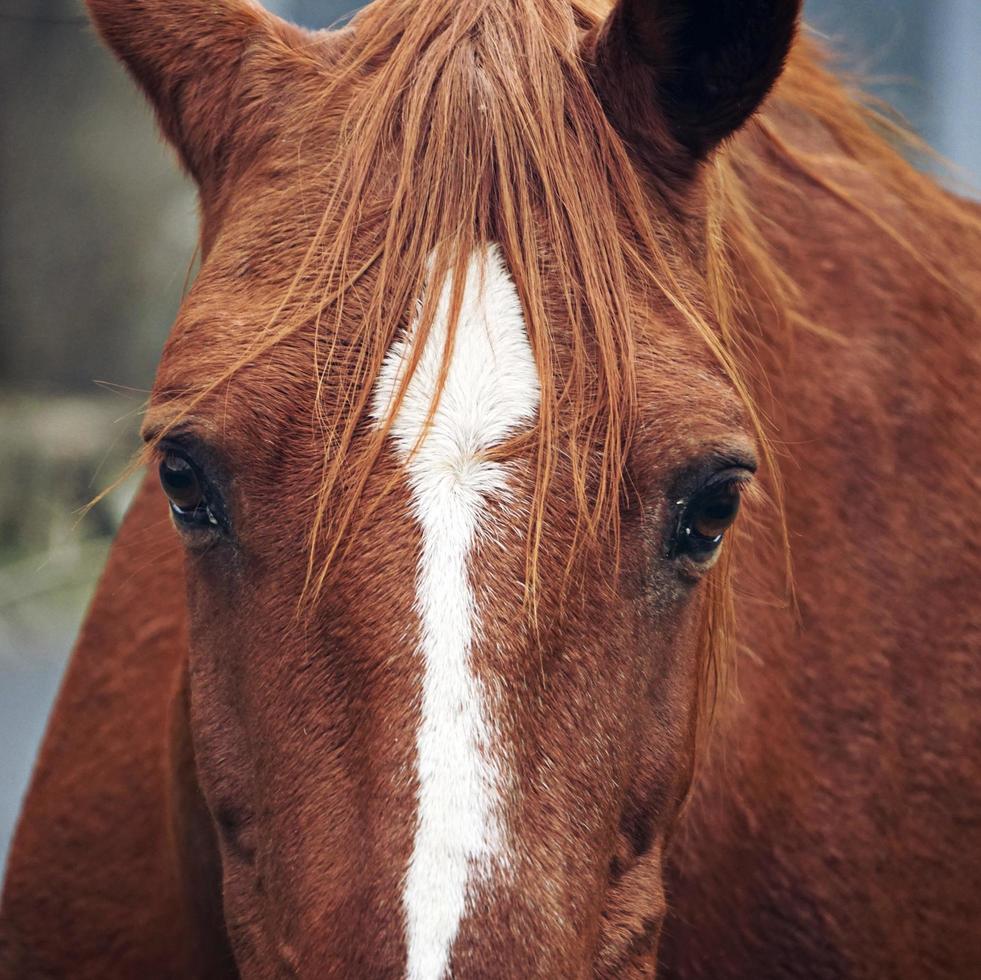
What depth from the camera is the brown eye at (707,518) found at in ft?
4.36

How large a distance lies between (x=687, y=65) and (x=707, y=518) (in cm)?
56

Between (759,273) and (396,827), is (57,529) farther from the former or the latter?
(396,827)

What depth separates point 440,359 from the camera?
4.06 ft

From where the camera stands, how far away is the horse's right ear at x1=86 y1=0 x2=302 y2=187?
156 centimetres

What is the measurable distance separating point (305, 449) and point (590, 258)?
38cm

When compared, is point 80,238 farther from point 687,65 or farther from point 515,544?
point 515,544

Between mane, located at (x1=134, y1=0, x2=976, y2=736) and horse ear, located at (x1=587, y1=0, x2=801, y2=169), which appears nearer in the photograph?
mane, located at (x1=134, y1=0, x2=976, y2=736)

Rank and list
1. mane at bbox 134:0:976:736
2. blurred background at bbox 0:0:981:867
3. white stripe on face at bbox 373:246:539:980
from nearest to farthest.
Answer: white stripe on face at bbox 373:246:539:980
mane at bbox 134:0:976:736
blurred background at bbox 0:0:981:867

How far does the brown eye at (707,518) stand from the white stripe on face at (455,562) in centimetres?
24

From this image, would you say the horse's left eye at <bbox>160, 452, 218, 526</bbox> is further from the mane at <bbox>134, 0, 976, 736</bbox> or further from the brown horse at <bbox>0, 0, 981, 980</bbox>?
the mane at <bbox>134, 0, 976, 736</bbox>

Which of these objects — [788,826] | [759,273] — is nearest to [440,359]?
[759,273]

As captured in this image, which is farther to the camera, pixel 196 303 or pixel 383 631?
pixel 196 303

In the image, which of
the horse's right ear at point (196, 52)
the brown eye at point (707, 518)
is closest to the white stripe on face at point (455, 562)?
the brown eye at point (707, 518)

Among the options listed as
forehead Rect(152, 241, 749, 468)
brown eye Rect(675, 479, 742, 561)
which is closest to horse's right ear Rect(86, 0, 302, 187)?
forehead Rect(152, 241, 749, 468)
